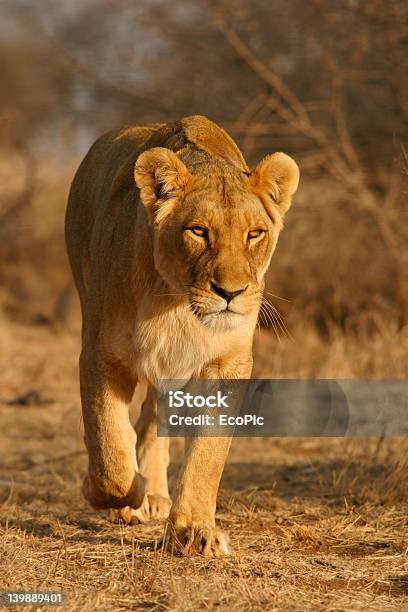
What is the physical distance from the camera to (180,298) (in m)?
Answer: 4.22

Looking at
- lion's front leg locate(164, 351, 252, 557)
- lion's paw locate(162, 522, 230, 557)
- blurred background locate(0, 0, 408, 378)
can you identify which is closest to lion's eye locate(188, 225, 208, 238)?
lion's front leg locate(164, 351, 252, 557)

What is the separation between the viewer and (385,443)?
662 centimetres

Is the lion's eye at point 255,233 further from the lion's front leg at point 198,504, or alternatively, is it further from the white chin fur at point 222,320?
the lion's front leg at point 198,504

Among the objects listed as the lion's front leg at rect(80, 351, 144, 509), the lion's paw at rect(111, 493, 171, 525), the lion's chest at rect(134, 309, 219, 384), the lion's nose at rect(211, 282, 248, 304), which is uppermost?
the lion's nose at rect(211, 282, 248, 304)

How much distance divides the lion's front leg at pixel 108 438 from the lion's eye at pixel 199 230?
0.69 m

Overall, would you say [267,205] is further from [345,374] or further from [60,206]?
[60,206]

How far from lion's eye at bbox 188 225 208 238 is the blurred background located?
16.2 ft

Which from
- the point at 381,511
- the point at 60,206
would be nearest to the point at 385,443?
the point at 381,511

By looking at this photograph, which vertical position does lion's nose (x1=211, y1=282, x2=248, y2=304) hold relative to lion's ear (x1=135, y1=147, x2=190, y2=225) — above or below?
below

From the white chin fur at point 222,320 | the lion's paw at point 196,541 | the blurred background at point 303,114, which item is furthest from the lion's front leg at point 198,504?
the blurred background at point 303,114

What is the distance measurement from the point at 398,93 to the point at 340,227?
147cm

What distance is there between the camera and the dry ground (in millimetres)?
3670

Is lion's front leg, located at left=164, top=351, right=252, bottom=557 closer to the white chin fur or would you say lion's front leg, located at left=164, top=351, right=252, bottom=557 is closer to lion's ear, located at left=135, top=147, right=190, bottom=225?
the white chin fur

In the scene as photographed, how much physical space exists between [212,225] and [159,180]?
1.11 feet
